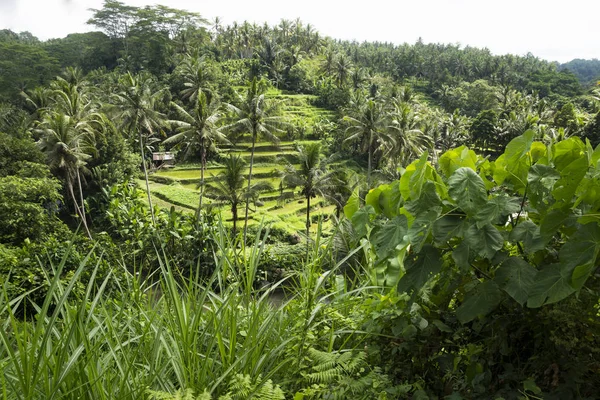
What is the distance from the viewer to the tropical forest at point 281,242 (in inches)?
39.3

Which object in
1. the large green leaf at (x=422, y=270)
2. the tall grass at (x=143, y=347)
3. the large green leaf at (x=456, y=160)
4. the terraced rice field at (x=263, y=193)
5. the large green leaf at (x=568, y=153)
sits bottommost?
the terraced rice field at (x=263, y=193)

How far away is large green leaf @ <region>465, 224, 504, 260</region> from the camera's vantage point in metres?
0.99

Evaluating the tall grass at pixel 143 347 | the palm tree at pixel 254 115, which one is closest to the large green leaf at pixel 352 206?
the tall grass at pixel 143 347

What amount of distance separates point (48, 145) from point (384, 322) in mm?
21945

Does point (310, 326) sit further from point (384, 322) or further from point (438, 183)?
point (438, 183)

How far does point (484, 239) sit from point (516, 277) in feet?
0.39

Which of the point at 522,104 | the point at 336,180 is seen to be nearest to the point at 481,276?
the point at 336,180

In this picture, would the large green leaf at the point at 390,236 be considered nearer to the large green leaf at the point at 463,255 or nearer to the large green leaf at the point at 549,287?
the large green leaf at the point at 463,255

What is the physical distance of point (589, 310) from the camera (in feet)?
3.56

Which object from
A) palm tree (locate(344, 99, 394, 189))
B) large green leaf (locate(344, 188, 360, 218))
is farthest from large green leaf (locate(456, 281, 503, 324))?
palm tree (locate(344, 99, 394, 189))

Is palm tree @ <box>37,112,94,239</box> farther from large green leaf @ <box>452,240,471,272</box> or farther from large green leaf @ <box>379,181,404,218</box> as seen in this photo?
large green leaf @ <box>452,240,471,272</box>

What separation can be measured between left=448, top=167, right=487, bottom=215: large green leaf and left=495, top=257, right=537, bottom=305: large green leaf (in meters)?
0.16

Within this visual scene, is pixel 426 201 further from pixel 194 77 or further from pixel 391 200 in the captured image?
pixel 194 77

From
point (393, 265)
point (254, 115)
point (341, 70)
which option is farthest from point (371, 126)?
point (341, 70)
